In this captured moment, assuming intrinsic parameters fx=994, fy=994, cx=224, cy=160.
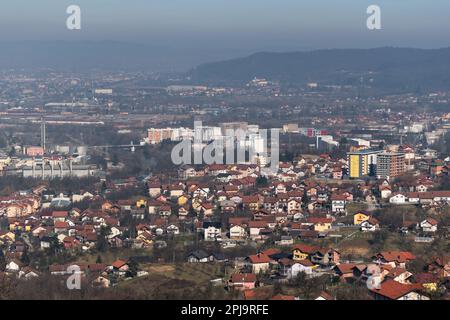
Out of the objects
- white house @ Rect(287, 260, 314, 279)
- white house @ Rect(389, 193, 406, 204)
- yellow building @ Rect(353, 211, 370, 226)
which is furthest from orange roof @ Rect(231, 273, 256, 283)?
white house @ Rect(389, 193, 406, 204)

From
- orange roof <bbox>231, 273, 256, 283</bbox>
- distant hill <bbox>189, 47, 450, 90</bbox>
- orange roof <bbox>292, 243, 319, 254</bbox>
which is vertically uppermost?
distant hill <bbox>189, 47, 450, 90</bbox>

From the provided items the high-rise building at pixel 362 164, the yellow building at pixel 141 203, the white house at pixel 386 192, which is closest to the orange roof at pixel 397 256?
the white house at pixel 386 192

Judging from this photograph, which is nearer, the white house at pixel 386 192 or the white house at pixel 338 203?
the white house at pixel 338 203

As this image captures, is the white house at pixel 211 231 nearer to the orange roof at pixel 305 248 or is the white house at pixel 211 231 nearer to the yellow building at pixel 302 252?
Result: the orange roof at pixel 305 248

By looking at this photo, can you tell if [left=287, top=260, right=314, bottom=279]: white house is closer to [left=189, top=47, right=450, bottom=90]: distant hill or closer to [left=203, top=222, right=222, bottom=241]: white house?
[left=203, top=222, right=222, bottom=241]: white house

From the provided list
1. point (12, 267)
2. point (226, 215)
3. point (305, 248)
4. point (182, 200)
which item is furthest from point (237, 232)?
point (12, 267)

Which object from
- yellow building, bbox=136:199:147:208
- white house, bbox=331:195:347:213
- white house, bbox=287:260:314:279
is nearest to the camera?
white house, bbox=287:260:314:279

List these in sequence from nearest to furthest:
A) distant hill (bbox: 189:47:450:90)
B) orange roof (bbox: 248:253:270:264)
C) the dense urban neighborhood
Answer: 1. the dense urban neighborhood
2. orange roof (bbox: 248:253:270:264)
3. distant hill (bbox: 189:47:450:90)

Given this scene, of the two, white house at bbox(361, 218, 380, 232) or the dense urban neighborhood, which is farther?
white house at bbox(361, 218, 380, 232)
